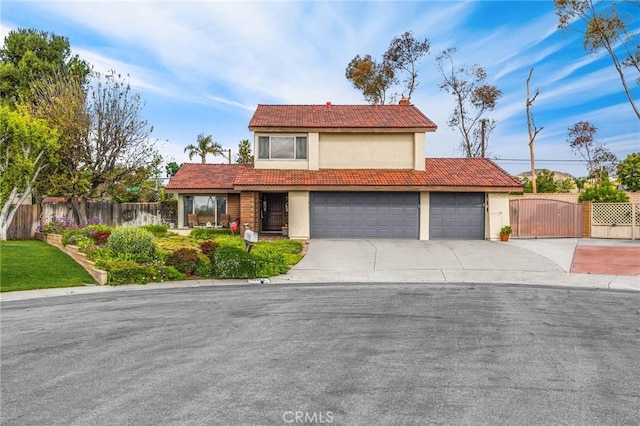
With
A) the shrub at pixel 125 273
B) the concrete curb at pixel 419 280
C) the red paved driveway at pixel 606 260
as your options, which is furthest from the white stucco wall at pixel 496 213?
the shrub at pixel 125 273

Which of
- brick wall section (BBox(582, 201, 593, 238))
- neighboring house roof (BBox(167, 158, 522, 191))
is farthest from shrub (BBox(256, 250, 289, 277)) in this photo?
brick wall section (BBox(582, 201, 593, 238))

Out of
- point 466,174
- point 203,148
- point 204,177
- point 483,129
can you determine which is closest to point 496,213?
point 466,174

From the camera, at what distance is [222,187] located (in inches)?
950

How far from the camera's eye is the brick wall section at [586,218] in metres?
22.8

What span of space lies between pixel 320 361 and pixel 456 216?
17.7 metres

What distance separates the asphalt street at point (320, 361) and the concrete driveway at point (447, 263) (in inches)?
136

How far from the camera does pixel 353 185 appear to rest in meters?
21.1

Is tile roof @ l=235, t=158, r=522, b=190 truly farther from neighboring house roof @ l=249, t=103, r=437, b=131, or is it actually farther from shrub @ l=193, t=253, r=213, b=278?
shrub @ l=193, t=253, r=213, b=278

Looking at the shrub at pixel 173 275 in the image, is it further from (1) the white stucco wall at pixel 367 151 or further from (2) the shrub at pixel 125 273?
(1) the white stucco wall at pixel 367 151

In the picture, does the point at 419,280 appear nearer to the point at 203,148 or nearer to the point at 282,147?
the point at 282,147

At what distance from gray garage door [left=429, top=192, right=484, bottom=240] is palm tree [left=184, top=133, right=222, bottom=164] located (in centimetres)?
3383

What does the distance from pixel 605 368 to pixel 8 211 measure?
74.3 ft

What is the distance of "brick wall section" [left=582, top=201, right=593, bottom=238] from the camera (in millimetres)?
22781

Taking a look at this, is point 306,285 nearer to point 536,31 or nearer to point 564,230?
point 564,230
